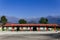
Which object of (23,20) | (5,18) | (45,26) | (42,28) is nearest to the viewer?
(45,26)

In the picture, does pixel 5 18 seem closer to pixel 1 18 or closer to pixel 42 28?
pixel 1 18

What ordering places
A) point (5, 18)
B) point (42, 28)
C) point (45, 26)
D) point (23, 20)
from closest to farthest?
point (45, 26) → point (42, 28) → point (5, 18) → point (23, 20)

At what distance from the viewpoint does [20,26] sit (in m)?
83.9

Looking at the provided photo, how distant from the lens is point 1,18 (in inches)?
5659

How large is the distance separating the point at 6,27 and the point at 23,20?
66632mm

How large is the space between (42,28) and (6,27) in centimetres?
1781

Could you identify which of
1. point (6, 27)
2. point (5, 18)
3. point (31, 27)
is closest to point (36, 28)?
point (31, 27)

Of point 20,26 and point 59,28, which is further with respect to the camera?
point 59,28

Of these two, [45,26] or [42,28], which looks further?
[42,28]

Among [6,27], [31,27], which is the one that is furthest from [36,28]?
[6,27]

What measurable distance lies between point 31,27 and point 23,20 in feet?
230

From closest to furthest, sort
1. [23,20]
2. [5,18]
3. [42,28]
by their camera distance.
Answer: [42,28] < [5,18] < [23,20]

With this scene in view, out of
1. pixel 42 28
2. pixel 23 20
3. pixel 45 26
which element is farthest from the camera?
pixel 23 20

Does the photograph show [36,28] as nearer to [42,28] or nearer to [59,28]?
[42,28]
